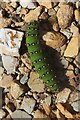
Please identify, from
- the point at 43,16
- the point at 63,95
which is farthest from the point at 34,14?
the point at 63,95

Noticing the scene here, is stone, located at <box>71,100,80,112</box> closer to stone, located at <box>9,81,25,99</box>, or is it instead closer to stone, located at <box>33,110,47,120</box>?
stone, located at <box>33,110,47,120</box>

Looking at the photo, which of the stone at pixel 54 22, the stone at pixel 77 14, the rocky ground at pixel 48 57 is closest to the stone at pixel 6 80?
the rocky ground at pixel 48 57

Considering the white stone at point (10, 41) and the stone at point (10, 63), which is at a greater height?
the white stone at point (10, 41)

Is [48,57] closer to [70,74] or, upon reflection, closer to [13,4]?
[70,74]

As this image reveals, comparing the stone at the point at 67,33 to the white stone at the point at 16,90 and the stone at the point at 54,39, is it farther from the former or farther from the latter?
the white stone at the point at 16,90

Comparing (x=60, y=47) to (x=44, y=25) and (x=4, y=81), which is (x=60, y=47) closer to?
(x=44, y=25)

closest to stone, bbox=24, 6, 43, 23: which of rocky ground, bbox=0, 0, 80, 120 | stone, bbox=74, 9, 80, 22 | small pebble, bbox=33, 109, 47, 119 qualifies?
rocky ground, bbox=0, 0, 80, 120
